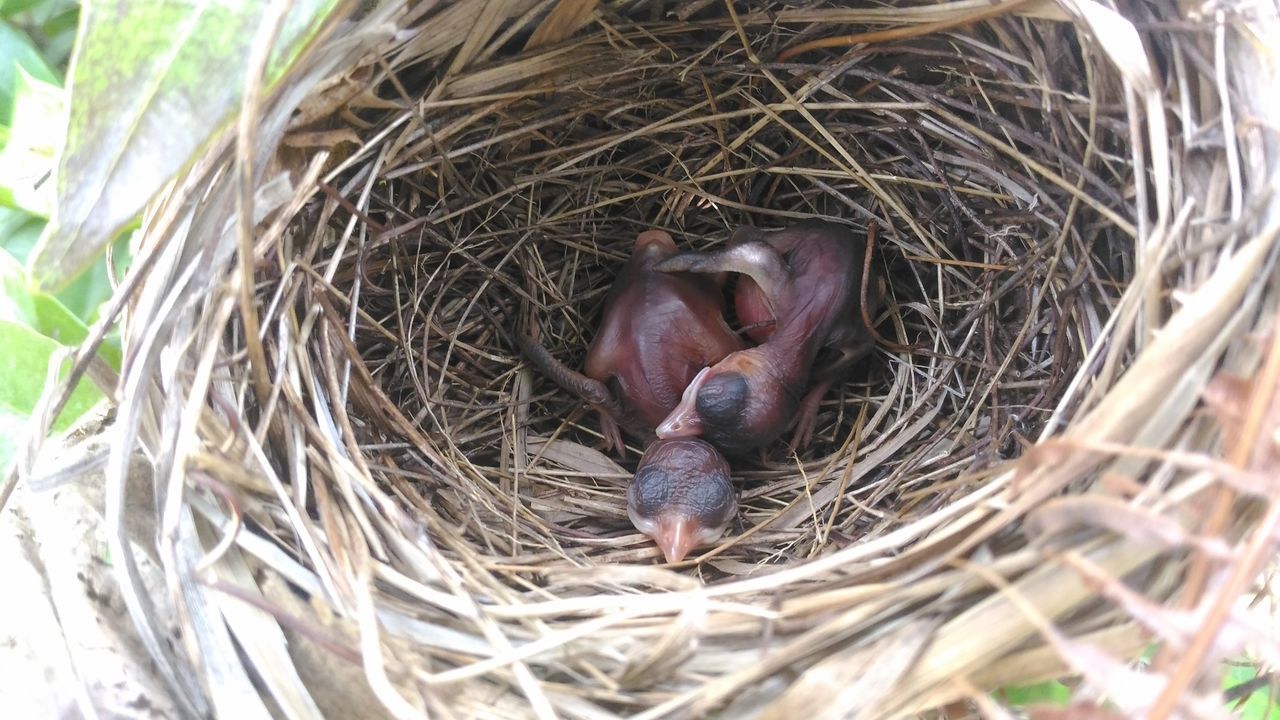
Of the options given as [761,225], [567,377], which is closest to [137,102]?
[567,377]

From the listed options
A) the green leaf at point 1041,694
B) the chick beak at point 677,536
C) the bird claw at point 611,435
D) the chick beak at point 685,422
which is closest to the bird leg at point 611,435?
the bird claw at point 611,435

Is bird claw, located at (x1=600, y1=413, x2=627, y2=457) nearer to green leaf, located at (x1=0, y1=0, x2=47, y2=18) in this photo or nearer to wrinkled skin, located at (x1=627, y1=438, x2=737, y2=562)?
wrinkled skin, located at (x1=627, y1=438, x2=737, y2=562)

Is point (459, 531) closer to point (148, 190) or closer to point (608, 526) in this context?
point (608, 526)

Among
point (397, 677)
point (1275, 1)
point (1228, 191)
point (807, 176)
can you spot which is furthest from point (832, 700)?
point (807, 176)

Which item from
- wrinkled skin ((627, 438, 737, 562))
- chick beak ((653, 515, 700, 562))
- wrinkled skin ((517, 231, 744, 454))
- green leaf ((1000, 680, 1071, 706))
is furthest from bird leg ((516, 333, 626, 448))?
green leaf ((1000, 680, 1071, 706))

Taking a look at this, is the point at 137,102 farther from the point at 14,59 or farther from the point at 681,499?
the point at 681,499

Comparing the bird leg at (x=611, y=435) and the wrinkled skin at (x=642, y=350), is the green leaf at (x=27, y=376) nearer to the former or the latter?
the wrinkled skin at (x=642, y=350)
